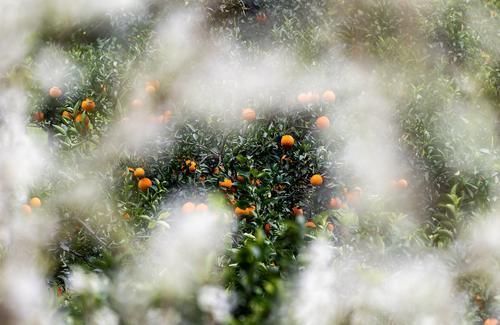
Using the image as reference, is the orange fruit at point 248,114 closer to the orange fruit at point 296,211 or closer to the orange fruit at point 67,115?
the orange fruit at point 296,211

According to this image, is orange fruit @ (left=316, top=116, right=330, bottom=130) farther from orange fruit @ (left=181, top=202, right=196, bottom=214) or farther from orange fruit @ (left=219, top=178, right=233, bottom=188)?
orange fruit @ (left=181, top=202, right=196, bottom=214)

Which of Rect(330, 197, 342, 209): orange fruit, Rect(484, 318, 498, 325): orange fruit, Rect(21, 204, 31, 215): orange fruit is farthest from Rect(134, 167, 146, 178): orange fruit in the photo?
Rect(484, 318, 498, 325): orange fruit

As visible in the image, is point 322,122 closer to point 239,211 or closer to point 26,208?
point 239,211

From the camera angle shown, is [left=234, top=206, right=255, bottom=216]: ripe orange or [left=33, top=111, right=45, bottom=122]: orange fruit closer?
[left=234, top=206, right=255, bottom=216]: ripe orange

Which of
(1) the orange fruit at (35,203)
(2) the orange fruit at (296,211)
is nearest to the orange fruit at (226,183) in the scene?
(2) the orange fruit at (296,211)

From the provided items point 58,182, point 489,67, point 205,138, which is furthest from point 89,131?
point 489,67

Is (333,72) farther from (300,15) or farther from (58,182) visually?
Result: (58,182)

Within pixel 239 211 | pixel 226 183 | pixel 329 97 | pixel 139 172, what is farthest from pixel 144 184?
pixel 329 97

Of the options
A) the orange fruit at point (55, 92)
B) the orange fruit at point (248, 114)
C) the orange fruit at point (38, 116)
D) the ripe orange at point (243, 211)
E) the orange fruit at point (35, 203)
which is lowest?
the ripe orange at point (243, 211)

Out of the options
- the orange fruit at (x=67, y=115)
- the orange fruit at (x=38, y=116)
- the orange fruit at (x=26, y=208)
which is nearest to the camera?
the orange fruit at (x=26, y=208)
